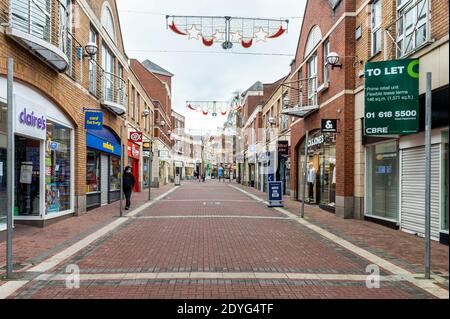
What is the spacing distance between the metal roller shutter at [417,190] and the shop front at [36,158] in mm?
9276

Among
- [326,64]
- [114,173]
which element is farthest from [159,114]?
[326,64]

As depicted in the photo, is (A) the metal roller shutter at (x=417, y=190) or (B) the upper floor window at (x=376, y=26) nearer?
(A) the metal roller shutter at (x=417, y=190)

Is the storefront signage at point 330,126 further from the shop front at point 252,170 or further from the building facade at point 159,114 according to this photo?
the building facade at point 159,114

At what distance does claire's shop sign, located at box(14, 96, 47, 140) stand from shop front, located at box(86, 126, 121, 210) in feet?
13.6

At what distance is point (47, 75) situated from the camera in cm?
1070

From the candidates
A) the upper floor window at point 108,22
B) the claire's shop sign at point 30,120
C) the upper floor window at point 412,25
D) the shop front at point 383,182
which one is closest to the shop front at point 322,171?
the shop front at point 383,182

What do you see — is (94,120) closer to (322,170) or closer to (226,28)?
(226,28)

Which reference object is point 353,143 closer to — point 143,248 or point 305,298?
point 143,248

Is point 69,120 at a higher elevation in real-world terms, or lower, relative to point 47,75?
lower

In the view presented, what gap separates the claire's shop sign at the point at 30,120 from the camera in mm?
9133

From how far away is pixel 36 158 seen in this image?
35.8 ft

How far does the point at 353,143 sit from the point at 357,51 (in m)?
3.01

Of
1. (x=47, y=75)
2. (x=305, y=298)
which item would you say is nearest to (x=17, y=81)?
(x=47, y=75)

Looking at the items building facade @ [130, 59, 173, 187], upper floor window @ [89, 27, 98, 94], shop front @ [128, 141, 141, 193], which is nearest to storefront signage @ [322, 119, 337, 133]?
upper floor window @ [89, 27, 98, 94]
